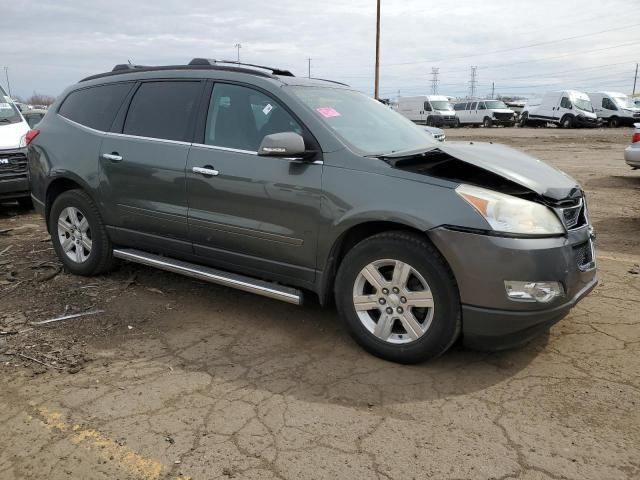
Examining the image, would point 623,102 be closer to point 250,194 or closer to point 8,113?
point 8,113

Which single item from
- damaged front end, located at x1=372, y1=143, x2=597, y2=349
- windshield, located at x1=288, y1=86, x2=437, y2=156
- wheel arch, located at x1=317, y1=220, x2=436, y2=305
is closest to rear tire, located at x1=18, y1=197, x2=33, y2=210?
Answer: windshield, located at x1=288, y1=86, x2=437, y2=156

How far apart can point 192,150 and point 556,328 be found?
2975 millimetres

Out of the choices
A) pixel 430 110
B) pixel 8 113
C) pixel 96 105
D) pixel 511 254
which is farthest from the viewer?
pixel 430 110

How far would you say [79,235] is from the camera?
5.17 meters

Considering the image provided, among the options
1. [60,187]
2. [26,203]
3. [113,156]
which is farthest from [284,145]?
[26,203]

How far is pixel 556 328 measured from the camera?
3.98 m

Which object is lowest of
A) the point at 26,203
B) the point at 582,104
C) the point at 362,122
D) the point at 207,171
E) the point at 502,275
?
the point at 26,203

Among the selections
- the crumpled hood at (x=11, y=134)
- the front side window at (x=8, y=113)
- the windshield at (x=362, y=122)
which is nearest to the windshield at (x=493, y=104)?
the front side window at (x=8, y=113)

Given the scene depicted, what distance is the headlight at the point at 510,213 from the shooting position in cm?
308

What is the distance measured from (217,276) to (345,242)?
107cm

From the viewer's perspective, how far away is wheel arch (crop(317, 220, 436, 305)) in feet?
11.3

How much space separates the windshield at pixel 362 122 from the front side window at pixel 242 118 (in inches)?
8.2

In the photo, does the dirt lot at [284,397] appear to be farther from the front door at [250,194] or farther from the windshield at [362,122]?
the windshield at [362,122]

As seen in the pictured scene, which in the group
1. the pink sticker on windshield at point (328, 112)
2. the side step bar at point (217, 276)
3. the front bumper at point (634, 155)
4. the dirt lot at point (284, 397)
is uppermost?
the pink sticker on windshield at point (328, 112)
